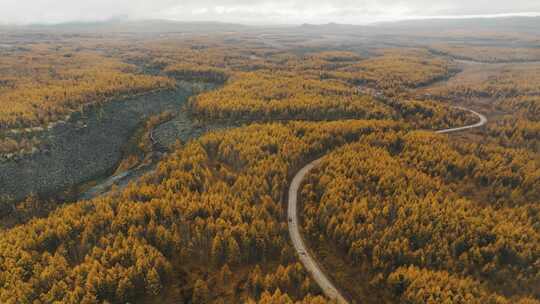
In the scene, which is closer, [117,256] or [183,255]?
[117,256]

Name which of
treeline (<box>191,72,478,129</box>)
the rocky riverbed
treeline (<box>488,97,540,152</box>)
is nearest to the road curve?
treeline (<box>191,72,478,129</box>)

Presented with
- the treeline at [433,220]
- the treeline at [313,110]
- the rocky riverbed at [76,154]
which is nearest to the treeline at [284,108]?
the treeline at [313,110]

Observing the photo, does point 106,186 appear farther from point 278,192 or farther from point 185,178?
point 278,192

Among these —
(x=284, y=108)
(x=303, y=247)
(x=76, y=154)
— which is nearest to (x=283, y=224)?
(x=303, y=247)

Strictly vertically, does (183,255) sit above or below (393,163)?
below

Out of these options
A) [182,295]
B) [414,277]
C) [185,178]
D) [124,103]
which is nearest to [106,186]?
[185,178]

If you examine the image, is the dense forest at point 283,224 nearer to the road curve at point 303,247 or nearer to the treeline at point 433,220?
the treeline at point 433,220
